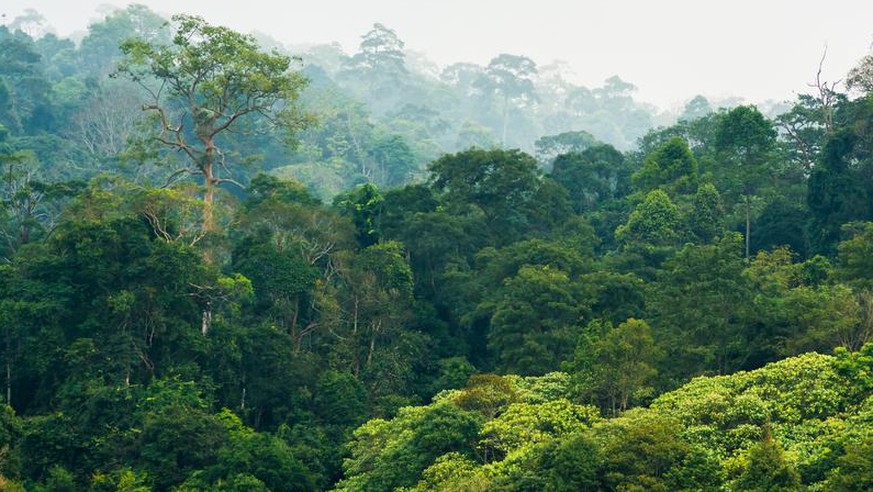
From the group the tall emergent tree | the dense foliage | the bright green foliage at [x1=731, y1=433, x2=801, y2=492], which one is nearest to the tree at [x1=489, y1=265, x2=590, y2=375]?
the dense foliage

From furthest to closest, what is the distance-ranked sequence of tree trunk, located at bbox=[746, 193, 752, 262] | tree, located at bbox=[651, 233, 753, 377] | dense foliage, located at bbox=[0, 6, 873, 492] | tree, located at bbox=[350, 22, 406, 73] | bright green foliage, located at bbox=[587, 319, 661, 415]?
1. tree, located at bbox=[350, 22, 406, 73]
2. tree trunk, located at bbox=[746, 193, 752, 262]
3. tree, located at bbox=[651, 233, 753, 377]
4. bright green foliage, located at bbox=[587, 319, 661, 415]
5. dense foliage, located at bbox=[0, 6, 873, 492]

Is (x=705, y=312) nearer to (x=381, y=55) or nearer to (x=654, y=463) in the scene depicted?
(x=654, y=463)

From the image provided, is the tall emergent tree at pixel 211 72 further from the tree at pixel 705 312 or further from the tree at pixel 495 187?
the tree at pixel 705 312

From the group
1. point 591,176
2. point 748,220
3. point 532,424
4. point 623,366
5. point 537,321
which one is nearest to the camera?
point 532,424

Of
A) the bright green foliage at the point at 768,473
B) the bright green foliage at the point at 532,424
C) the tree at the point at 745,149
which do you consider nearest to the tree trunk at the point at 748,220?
the tree at the point at 745,149

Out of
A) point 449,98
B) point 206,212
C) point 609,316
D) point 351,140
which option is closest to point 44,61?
point 351,140

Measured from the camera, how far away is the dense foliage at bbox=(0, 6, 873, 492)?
22656mm

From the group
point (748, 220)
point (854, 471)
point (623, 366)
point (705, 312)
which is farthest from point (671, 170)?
point (854, 471)

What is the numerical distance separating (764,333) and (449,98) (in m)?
76.9

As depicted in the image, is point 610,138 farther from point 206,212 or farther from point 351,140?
point 206,212

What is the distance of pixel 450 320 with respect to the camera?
3544 cm

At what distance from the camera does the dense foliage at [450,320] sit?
2266 cm

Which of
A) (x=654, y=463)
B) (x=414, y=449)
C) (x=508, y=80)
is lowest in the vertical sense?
(x=414, y=449)

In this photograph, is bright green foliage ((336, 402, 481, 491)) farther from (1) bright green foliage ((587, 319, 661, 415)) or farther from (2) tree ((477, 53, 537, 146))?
(2) tree ((477, 53, 537, 146))
